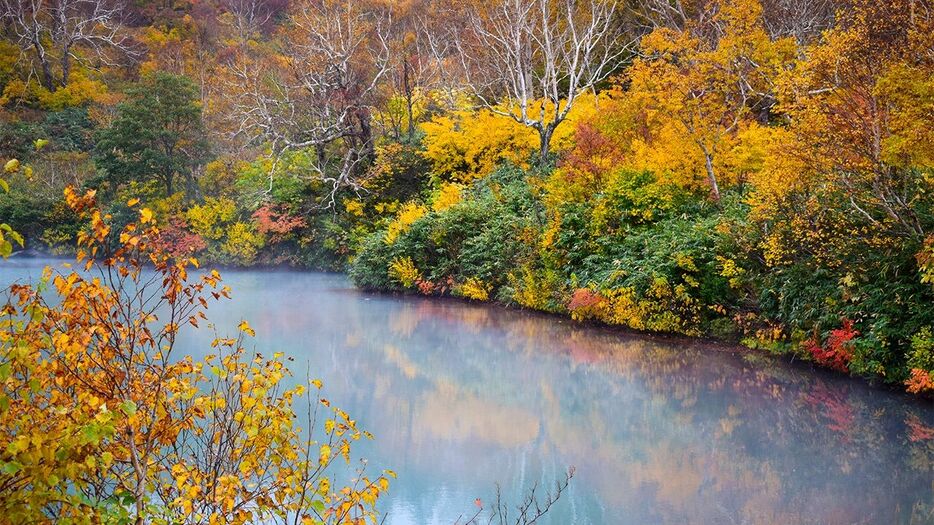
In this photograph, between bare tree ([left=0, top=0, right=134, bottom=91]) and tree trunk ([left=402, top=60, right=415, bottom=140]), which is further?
bare tree ([left=0, top=0, right=134, bottom=91])

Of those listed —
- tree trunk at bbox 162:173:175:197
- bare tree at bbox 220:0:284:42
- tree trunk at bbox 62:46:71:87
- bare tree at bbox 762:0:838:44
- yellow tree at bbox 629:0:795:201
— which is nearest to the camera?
yellow tree at bbox 629:0:795:201

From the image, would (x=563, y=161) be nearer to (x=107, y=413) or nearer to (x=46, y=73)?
(x=107, y=413)

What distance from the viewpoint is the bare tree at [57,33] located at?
3384 cm

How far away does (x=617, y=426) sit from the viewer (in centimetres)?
831

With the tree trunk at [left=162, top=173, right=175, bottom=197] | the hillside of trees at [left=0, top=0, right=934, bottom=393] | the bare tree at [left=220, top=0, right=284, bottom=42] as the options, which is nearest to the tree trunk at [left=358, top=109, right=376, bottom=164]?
the hillside of trees at [left=0, top=0, right=934, bottom=393]

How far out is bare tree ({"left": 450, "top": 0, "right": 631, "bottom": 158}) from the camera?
58.5ft

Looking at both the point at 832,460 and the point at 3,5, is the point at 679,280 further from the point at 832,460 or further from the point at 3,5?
the point at 3,5

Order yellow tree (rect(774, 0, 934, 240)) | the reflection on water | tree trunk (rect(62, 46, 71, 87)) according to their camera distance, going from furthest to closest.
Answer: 1. tree trunk (rect(62, 46, 71, 87))
2. yellow tree (rect(774, 0, 934, 240))
3. the reflection on water

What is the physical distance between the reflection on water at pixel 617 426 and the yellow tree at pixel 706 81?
12.0ft

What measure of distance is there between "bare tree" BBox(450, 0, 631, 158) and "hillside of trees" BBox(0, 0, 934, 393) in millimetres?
160

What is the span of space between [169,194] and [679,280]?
19434mm

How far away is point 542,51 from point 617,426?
16.7 metres

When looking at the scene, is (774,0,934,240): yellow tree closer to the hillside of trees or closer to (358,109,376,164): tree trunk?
the hillside of trees

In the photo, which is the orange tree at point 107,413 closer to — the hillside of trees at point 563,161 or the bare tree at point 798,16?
the hillside of trees at point 563,161
